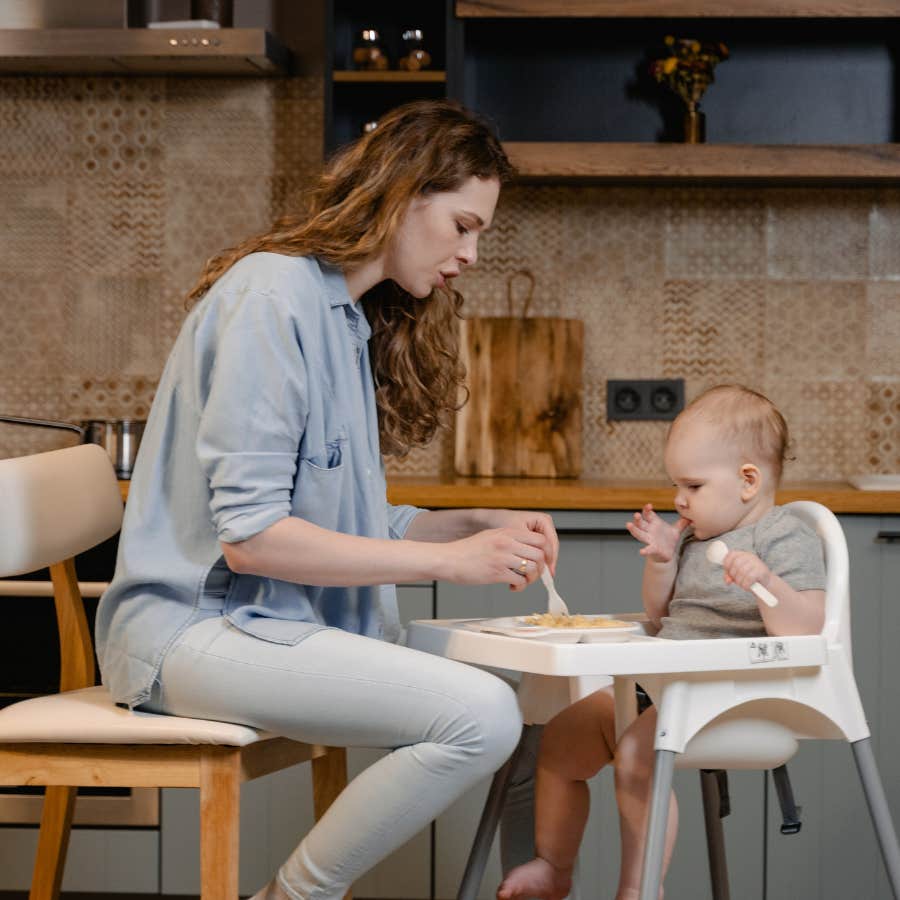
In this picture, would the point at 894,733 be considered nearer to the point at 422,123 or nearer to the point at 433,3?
the point at 422,123

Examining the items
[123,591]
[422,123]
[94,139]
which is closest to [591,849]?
[123,591]

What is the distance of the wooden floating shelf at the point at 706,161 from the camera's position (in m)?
2.70

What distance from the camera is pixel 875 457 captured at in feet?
9.91

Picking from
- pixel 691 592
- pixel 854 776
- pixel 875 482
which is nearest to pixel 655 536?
pixel 691 592

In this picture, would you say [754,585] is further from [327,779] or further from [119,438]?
[119,438]

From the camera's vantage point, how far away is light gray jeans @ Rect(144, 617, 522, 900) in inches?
55.6

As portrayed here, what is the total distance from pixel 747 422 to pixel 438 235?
0.45m

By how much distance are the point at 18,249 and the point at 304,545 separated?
77.1 inches

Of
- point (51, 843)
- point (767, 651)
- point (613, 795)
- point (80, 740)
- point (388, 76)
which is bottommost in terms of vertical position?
point (613, 795)

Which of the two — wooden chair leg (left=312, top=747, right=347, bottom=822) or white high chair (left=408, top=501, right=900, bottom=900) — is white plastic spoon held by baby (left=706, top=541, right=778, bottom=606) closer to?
white high chair (left=408, top=501, right=900, bottom=900)

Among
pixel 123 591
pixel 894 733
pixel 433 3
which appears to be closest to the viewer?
pixel 123 591

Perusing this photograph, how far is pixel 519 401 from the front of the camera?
2.94 m

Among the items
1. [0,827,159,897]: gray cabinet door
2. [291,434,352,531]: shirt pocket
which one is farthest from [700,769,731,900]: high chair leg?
[0,827,159,897]: gray cabinet door

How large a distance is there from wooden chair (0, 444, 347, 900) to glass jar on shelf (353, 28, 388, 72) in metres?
1.35
